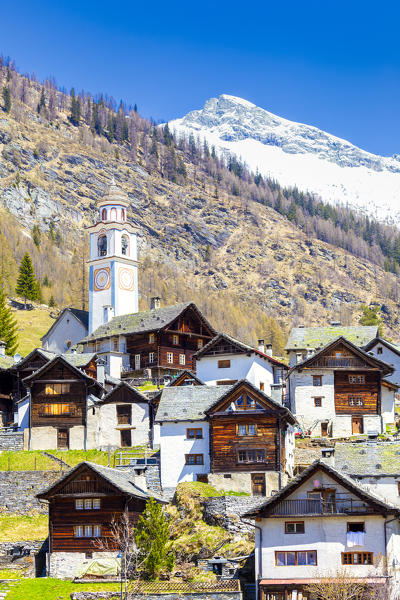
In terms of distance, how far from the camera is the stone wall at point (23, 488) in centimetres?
6019

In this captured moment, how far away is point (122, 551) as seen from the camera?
52.4 meters

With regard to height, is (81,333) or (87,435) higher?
(81,333)

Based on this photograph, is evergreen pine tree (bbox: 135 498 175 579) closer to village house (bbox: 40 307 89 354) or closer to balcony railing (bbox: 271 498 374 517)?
balcony railing (bbox: 271 498 374 517)

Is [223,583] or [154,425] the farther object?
[154,425]

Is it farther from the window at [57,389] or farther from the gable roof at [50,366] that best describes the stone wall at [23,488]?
the gable roof at [50,366]

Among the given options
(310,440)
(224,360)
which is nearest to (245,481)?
(310,440)

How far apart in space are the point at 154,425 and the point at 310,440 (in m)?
12.4

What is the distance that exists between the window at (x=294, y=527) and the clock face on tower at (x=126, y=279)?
208 ft

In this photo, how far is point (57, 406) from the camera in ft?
239

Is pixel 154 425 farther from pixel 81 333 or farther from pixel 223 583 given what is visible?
pixel 81 333

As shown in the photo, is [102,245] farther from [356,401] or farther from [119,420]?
[356,401]

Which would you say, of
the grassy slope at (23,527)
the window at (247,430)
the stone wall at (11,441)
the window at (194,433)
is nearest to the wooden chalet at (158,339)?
the stone wall at (11,441)

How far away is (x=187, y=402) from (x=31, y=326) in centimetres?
8711

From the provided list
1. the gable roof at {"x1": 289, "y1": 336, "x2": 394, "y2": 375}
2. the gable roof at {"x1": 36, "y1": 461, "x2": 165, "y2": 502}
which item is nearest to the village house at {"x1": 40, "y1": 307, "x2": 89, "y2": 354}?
the gable roof at {"x1": 289, "y1": 336, "x2": 394, "y2": 375}
